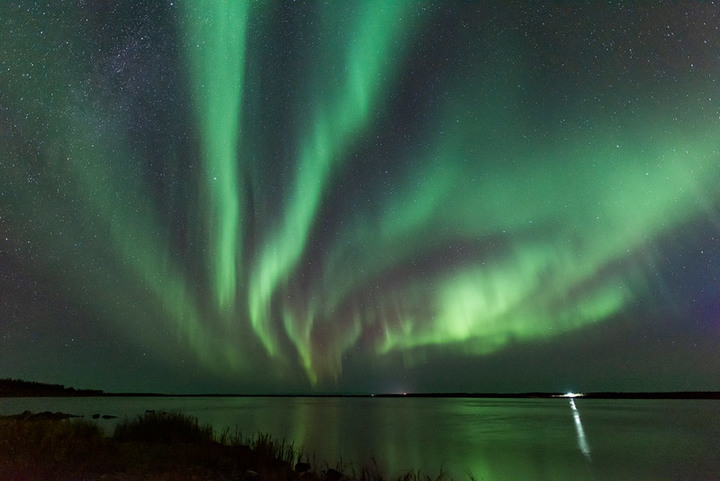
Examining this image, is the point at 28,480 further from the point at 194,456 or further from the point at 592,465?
the point at 592,465

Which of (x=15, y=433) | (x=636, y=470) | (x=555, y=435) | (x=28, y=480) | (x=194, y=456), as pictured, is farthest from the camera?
(x=555, y=435)

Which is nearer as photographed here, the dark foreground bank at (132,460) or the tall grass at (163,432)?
the dark foreground bank at (132,460)

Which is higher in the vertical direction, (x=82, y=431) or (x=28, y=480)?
(x=82, y=431)

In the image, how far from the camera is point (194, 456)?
21.8m

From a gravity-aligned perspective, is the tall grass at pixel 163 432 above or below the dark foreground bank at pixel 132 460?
above

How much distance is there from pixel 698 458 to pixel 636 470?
8.28 meters

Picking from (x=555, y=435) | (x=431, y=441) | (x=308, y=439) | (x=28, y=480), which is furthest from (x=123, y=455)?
(x=555, y=435)

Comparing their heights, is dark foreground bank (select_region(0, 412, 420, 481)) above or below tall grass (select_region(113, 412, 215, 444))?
below

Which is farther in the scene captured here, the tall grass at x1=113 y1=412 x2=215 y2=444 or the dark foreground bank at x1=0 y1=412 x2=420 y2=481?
the tall grass at x1=113 y1=412 x2=215 y2=444

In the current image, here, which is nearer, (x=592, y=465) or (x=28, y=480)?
(x=28, y=480)

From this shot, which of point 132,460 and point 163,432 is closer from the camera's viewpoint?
point 132,460

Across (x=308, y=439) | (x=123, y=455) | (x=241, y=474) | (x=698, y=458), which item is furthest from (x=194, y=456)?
(x=698, y=458)

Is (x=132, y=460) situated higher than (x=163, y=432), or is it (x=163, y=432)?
(x=163, y=432)

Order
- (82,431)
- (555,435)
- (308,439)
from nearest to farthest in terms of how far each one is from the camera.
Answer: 1. (82,431)
2. (308,439)
3. (555,435)
